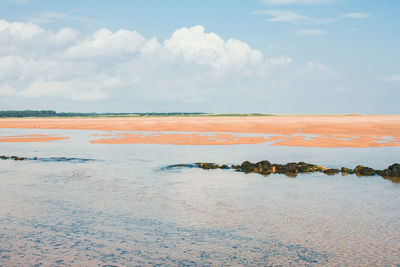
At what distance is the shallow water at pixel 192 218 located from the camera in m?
7.55

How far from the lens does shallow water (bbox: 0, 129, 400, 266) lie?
755cm

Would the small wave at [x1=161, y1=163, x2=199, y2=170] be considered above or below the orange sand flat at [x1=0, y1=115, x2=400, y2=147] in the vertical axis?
below

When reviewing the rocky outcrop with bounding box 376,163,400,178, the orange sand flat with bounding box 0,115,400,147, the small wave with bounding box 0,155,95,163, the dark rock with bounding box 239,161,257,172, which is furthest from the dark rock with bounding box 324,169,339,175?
the small wave with bounding box 0,155,95,163

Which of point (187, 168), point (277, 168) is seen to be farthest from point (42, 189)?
point (277, 168)

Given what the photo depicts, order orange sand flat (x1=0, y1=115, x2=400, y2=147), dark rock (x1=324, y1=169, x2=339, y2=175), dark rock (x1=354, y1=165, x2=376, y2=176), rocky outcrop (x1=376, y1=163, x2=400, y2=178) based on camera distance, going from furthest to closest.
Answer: orange sand flat (x1=0, y1=115, x2=400, y2=147) → dark rock (x1=324, y1=169, x2=339, y2=175) → dark rock (x1=354, y1=165, x2=376, y2=176) → rocky outcrop (x1=376, y1=163, x2=400, y2=178)

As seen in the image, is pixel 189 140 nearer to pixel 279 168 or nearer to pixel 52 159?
pixel 52 159

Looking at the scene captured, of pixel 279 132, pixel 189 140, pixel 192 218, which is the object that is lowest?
pixel 192 218

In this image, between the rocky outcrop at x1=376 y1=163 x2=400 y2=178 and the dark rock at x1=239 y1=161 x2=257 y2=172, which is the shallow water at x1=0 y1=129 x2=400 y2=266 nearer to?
the rocky outcrop at x1=376 y1=163 x2=400 y2=178

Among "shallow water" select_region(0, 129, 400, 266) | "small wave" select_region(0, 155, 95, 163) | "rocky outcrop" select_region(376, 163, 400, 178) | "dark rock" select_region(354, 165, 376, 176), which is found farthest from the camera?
"small wave" select_region(0, 155, 95, 163)

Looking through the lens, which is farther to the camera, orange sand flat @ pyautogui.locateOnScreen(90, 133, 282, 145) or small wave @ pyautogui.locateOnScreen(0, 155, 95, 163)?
orange sand flat @ pyautogui.locateOnScreen(90, 133, 282, 145)

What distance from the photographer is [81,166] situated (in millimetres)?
19500

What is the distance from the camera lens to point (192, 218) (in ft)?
33.1

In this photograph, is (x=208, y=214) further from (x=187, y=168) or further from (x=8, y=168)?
(x=8, y=168)

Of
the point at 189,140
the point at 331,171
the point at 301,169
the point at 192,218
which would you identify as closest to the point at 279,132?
the point at 189,140
